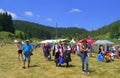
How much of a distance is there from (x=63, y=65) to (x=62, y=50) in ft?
4.22

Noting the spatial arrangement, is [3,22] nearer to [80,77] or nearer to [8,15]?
[8,15]

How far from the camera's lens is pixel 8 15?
176 m

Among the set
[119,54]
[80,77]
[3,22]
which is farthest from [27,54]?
[3,22]

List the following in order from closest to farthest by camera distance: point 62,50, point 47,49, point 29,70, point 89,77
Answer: point 89,77, point 29,70, point 62,50, point 47,49

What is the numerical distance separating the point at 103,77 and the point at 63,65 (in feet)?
16.0

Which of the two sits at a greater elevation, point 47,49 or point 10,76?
point 47,49

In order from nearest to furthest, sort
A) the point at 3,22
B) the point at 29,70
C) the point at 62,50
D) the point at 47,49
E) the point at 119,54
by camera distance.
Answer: the point at 29,70, the point at 62,50, the point at 47,49, the point at 119,54, the point at 3,22

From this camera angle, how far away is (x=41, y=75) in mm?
15992

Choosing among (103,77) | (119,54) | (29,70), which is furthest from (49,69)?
(119,54)

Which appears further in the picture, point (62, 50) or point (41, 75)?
point (62, 50)

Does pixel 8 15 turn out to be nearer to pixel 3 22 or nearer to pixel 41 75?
pixel 3 22

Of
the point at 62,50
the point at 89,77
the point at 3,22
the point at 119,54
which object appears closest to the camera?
the point at 89,77

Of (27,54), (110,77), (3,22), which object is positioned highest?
(3,22)

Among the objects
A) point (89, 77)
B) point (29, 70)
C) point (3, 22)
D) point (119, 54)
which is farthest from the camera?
point (3, 22)
